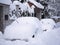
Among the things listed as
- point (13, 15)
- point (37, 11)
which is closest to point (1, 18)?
point (13, 15)

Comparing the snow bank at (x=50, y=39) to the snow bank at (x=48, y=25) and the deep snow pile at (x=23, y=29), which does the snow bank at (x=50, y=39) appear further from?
the snow bank at (x=48, y=25)

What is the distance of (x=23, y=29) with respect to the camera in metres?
9.82

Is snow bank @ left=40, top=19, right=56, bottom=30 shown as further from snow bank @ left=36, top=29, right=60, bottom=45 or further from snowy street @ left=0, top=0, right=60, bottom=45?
snow bank @ left=36, top=29, right=60, bottom=45

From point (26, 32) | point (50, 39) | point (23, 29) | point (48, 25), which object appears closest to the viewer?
point (50, 39)

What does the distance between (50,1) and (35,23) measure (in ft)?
141

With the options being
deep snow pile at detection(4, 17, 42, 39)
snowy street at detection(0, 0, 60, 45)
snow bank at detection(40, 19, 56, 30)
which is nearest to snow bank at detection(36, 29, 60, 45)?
snowy street at detection(0, 0, 60, 45)

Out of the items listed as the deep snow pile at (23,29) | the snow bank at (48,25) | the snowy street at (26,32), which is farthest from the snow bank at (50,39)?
the snow bank at (48,25)

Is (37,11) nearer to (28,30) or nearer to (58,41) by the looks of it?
(28,30)

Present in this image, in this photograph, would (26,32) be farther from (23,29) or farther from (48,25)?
(48,25)

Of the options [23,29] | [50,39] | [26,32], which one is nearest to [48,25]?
[23,29]

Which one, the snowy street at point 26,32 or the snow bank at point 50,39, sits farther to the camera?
the snowy street at point 26,32

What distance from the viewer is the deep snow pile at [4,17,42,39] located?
9.37 meters

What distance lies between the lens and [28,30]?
9.84m

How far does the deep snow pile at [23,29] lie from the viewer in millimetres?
9367
